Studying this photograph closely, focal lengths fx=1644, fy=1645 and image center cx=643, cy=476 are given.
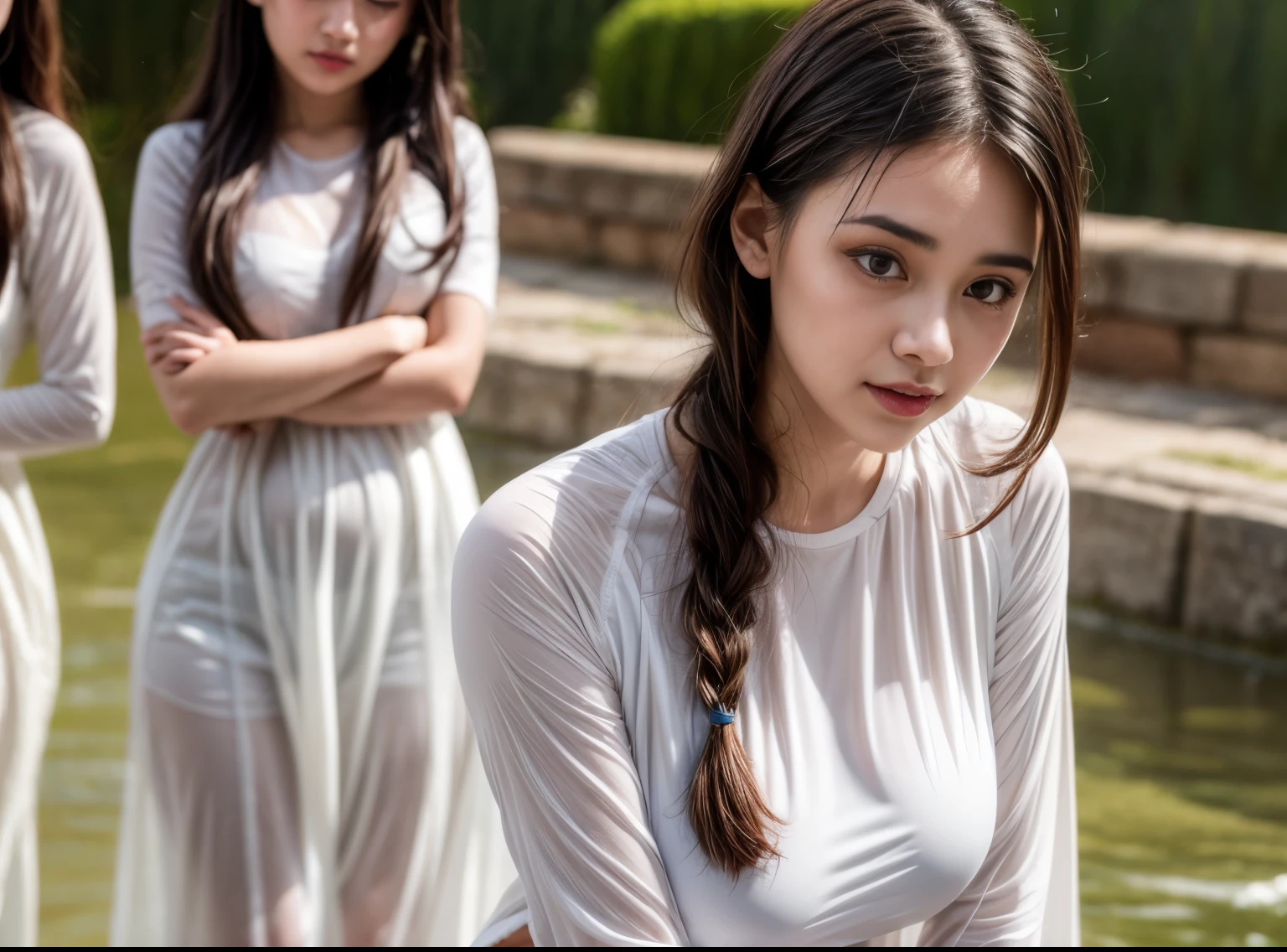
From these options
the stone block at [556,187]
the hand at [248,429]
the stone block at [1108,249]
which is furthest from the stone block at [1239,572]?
the stone block at [556,187]

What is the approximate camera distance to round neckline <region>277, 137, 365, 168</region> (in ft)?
9.10

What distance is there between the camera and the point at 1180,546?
496 cm

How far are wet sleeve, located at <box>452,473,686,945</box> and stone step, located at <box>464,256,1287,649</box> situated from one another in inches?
82.2

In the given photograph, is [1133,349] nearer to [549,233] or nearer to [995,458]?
[549,233]

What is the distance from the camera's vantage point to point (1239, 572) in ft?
15.9

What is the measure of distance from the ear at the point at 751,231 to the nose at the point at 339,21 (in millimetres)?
1173

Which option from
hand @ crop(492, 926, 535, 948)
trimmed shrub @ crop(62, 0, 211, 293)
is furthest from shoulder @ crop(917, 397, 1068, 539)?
trimmed shrub @ crop(62, 0, 211, 293)

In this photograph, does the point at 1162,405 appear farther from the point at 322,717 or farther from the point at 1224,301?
the point at 322,717

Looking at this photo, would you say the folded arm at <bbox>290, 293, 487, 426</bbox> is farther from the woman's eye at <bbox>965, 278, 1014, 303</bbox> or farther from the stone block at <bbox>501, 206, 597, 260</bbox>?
the stone block at <bbox>501, 206, 597, 260</bbox>

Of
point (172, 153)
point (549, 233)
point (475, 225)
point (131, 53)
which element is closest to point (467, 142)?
point (475, 225)

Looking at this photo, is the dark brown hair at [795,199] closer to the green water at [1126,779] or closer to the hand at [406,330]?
the hand at [406,330]

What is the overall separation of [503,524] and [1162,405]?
5014mm

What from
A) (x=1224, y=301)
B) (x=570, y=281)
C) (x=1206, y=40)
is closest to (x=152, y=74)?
(x=570, y=281)

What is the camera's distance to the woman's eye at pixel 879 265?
154 cm
